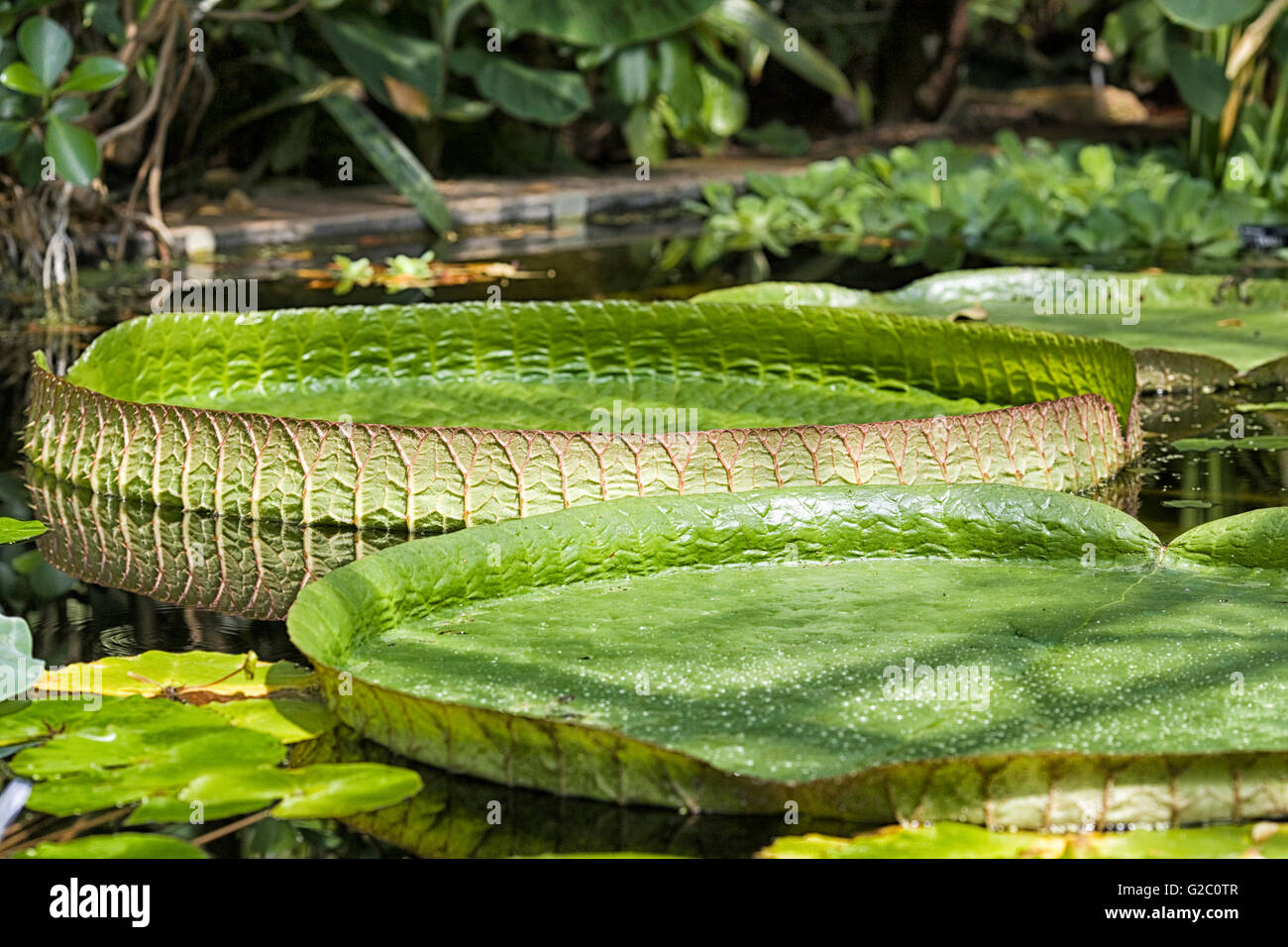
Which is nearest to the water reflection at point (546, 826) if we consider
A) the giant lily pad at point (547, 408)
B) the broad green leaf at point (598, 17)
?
the giant lily pad at point (547, 408)

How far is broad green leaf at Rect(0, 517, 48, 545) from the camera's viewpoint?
2.11 m

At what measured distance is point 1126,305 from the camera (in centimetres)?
369

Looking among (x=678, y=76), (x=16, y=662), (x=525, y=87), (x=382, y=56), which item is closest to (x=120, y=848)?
(x=16, y=662)

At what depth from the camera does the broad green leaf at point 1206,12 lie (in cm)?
496

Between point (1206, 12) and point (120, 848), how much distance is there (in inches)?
188

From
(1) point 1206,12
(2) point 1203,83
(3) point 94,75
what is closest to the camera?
(3) point 94,75

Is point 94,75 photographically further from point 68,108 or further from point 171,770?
point 171,770

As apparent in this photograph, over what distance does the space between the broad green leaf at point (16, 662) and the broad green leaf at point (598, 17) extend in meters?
4.93

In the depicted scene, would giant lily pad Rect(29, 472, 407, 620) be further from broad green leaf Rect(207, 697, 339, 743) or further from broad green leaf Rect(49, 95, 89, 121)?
broad green leaf Rect(49, 95, 89, 121)

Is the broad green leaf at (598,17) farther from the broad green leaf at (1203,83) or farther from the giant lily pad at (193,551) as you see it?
the giant lily pad at (193,551)

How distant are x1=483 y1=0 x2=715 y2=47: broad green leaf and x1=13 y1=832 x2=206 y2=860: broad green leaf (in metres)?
5.19

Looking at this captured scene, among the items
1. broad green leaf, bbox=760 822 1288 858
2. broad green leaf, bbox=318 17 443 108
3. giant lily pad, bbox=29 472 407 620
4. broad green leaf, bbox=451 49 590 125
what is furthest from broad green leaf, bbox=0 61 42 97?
broad green leaf, bbox=451 49 590 125
